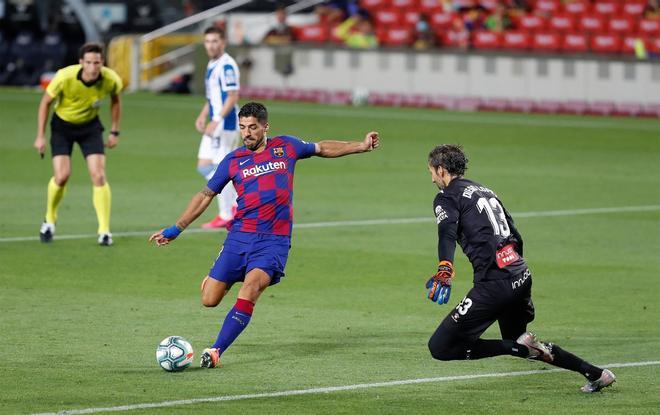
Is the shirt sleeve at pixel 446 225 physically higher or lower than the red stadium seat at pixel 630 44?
lower

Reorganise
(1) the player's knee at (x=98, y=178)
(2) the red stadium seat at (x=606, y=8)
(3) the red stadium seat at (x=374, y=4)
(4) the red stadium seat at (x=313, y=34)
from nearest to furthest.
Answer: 1. (1) the player's knee at (x=98, y=178)
2. (2) the red stadium seat at (x=606, y=8)
3. (4) the red stadium seat at (x=313, y=34)
4. (3) the red stadium seat at (x=374, y=4)

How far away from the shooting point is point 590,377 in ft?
29.1

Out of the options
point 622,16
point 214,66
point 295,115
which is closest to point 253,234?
point 214,66

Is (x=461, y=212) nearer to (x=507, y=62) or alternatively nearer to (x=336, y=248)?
(x=336, y=248)

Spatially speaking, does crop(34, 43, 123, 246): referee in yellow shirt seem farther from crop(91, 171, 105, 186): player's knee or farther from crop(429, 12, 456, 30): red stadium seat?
crop(429, 12, 456, 30): red stadium seat

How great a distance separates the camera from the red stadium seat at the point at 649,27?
35.3 meters

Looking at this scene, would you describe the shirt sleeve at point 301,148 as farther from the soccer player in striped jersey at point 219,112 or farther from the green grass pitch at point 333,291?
the soccer player in striped jersey at point 219,112

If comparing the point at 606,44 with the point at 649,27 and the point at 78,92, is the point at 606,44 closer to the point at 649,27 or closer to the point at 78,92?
the point at 649,27

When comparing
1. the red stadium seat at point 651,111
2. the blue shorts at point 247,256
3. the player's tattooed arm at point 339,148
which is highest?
the player's tattooed arm at point 339,148

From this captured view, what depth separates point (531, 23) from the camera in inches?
1442

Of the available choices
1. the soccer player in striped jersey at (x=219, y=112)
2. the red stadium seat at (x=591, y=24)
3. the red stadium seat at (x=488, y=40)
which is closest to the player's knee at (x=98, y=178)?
the soccer player in striped jersey at (x=219, y=112)

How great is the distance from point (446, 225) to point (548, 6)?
1180 inches

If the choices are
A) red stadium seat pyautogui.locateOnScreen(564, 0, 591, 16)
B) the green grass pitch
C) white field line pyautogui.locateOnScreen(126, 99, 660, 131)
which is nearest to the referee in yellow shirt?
the green grass pitch

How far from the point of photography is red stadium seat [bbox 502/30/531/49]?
3581 centimetres
